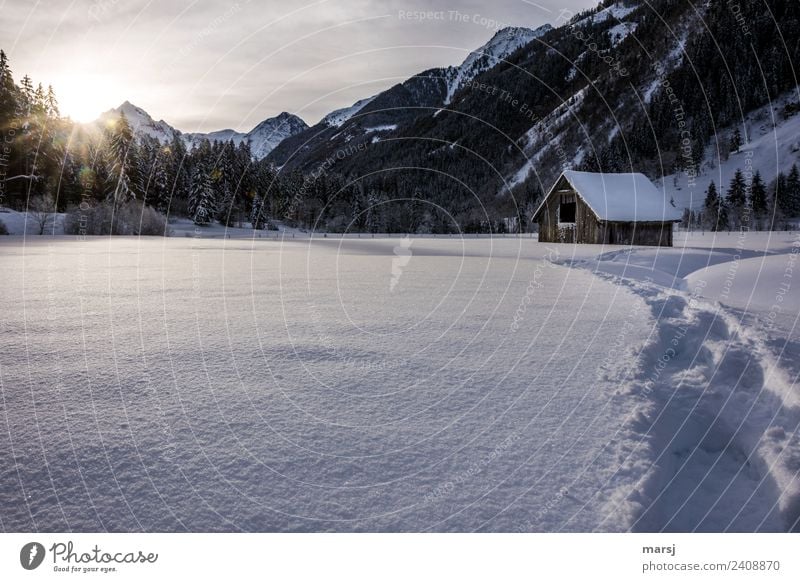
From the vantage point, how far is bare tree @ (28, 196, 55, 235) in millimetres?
48969

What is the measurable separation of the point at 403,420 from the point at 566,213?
4250cm

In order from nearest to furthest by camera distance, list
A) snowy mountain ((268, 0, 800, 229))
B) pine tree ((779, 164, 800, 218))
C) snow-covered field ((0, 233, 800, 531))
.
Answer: snow-covered field ((0, 233, 800, 531)) < pine tree ((779, 164, 800, 218)) < snowy mountain ((268, 0, 800, 229))

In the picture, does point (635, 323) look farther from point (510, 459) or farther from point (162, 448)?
point (162, 448)

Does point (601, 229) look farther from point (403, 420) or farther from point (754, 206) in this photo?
point (754, 206)

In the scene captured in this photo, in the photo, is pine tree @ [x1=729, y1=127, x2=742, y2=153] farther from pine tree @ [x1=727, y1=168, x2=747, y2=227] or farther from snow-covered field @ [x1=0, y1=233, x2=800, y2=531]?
snow-covered field @ [x1=0, y1=233, x2=800, y2=531]

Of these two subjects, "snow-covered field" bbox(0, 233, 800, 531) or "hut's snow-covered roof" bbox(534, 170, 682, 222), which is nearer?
"snow-covered field" bbox(0, 233, 800, 531)

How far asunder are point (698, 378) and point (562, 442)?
2.50m

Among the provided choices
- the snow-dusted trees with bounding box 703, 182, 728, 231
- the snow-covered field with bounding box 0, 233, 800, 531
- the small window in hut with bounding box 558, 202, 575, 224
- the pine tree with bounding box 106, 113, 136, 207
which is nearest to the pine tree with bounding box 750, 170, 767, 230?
the snow-dusted trees with bounding box 703, 182, 728, 231

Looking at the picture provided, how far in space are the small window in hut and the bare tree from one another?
180ft

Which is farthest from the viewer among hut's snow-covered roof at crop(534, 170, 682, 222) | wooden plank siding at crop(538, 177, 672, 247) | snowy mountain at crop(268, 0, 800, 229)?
snowy mountain at crop(268, 0, 800, 229)

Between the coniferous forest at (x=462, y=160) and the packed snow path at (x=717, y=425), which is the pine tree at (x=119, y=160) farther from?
the packed snow path at (x=717, y=425)

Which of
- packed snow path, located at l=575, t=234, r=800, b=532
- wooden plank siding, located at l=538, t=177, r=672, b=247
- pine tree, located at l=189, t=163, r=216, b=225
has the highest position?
pine tree, located at l=189, t=163, r=216, b=225
